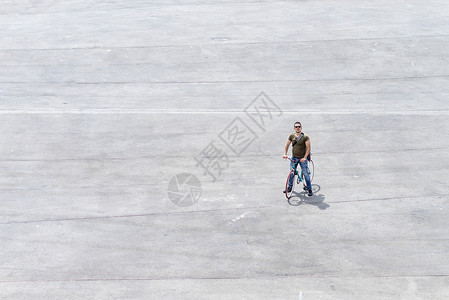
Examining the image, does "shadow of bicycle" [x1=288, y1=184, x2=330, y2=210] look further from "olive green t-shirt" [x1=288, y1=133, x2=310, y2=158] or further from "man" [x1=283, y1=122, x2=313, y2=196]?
"olive green t-shirt" [x1=288, y1=133, x2=310, y2=158]

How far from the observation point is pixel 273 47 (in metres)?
24.0

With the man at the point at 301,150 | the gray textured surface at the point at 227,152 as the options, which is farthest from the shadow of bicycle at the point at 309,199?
the man at the point at 301,150

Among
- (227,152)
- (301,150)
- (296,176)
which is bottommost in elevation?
(227,152)

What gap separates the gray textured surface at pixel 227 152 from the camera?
36.6 ft

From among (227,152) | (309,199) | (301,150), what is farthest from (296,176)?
(227,152)

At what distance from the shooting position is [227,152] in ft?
53.4

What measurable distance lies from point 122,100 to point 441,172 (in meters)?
10.9

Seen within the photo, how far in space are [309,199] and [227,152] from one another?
3404 millimetres

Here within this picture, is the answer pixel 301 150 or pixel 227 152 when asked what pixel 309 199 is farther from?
pixel 227 152

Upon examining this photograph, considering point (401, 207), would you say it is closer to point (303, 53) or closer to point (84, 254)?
point (84, 254)

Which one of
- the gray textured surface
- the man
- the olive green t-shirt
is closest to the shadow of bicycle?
the gray textured surface

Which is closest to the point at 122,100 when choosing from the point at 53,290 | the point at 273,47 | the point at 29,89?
the point at 29,89

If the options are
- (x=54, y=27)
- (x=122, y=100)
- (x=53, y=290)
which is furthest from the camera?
(x=54, y=27)

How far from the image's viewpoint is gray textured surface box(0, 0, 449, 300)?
36.6ft
